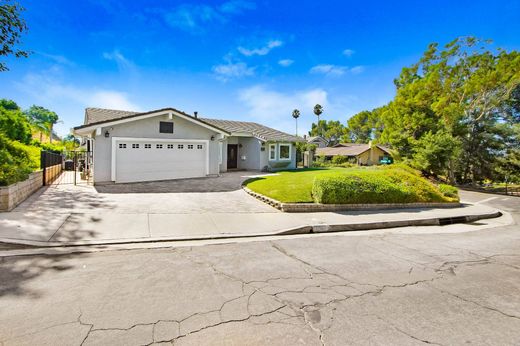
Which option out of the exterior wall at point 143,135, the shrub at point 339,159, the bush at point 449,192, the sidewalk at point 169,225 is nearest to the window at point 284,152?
the exterior wall at point 143,135

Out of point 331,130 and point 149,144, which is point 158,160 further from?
point 331,130

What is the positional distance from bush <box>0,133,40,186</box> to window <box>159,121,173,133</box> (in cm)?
622

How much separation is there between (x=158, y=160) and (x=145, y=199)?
211 inches

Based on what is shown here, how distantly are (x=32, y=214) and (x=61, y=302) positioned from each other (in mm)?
5861

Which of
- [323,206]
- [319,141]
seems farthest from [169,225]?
[319,141]

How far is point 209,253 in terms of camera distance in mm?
5684

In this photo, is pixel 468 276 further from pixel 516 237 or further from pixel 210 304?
pixel 516 237

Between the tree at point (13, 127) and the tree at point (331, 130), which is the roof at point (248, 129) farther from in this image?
the tree at point (331, 130)

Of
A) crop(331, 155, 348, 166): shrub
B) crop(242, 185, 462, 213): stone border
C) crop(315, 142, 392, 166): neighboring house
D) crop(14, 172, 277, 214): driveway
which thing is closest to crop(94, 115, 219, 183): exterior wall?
crop(14, 172, 277, 214): driveway

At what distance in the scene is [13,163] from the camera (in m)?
9.22

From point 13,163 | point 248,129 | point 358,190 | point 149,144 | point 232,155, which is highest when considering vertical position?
point 248,129

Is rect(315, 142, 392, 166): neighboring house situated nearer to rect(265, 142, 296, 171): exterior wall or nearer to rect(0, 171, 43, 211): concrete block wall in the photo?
rect(265, 142, 296, 171): exterior wall

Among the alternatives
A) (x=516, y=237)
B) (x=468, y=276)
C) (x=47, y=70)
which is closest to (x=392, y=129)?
(x=516, y=237)

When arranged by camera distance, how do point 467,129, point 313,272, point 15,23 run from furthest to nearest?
1. point 467,129
2. point 15,23
3. point 313,272
